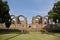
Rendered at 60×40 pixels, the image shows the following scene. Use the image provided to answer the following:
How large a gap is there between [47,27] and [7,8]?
735 inches

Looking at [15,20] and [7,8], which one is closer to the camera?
[7,8]

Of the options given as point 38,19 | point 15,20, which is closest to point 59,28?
point 38,19

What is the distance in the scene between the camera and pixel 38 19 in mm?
62125

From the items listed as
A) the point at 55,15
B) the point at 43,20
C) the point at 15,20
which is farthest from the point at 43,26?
the point at 55,15

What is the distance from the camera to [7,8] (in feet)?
147

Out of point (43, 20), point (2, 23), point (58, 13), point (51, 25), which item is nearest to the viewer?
point (58, 13)

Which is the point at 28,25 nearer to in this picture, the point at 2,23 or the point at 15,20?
the point at 15,20

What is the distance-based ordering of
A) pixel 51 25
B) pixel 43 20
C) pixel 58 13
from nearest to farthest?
pixel 58 13
pixel 51 25
pixel 43 20

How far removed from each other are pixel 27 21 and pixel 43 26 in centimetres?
707

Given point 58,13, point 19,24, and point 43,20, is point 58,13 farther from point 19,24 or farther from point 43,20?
point 19,24

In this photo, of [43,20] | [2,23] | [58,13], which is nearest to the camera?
[58,13]

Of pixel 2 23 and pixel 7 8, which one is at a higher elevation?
pixel 7 8

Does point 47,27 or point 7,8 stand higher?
point 7,8

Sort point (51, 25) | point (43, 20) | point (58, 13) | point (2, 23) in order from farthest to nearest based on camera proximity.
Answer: point (43, 20)
point (51, 25)
point (2, 23)
point (58, 13)
